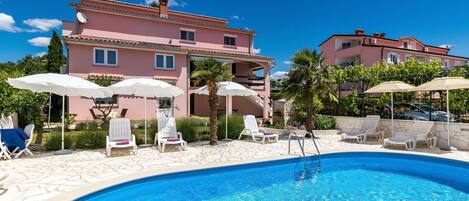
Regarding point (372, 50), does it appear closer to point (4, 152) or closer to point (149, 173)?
point (149, 173)

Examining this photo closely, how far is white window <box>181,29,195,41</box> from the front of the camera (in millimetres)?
30464

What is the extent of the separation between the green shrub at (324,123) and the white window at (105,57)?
15.8 m

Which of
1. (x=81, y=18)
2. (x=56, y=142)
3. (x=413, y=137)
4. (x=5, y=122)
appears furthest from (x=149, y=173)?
(x=81, y=18)

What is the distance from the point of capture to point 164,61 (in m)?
25.8

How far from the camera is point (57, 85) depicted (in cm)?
1073

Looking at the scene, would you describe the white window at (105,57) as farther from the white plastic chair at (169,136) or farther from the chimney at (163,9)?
the white plastic chair at (169,136)

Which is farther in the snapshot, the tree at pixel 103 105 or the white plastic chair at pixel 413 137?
the tree at pixel 103 105

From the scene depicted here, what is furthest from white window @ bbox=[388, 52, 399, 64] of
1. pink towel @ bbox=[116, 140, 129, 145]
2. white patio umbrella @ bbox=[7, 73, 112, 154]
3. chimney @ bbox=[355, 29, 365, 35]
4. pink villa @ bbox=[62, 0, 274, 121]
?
white patio umbrella @ bbox=[7, 73, 112, 154]

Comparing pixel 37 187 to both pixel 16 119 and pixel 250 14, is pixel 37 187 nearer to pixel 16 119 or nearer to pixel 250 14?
pixel 16 119

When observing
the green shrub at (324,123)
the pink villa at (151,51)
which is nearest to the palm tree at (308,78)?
the green shrub at (324,123)

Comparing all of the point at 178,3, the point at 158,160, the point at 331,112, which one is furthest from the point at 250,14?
the point at 158,160

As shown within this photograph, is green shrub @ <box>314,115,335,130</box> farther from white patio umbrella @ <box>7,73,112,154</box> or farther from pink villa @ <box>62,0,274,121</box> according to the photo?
white patio umbrella @ <box>7,73,112,154</box>

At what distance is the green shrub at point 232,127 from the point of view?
632 inches

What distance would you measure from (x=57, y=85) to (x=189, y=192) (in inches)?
249
